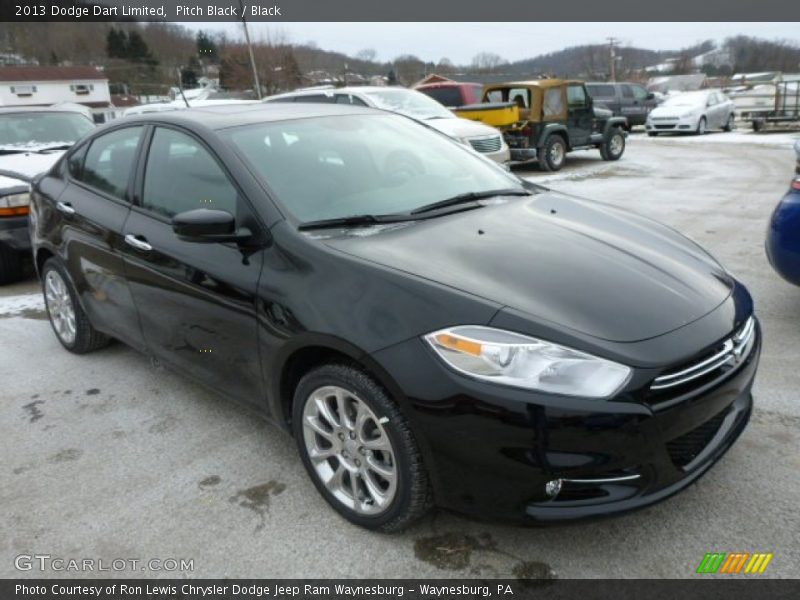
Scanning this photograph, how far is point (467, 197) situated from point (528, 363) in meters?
1.34

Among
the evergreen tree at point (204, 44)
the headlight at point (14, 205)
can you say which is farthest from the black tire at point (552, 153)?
the evergreen tree at point (204, 44)

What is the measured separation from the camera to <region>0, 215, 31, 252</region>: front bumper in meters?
5.97

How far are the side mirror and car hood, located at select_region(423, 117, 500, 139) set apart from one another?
8.45 meters

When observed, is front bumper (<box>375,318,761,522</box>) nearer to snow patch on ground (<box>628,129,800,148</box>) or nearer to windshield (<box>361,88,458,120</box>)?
windshield (<box>361,88,458,120</box>)

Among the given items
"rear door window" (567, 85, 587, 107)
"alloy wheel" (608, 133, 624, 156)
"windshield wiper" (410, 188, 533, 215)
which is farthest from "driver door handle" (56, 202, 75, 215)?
"alloy wheel" (608, 133, 624, 156)

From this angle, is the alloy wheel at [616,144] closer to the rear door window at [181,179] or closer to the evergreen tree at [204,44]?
the rear door window at [181,179]

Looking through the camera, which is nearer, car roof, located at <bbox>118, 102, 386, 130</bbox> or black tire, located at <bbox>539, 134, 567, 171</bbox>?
car roof, located at <bbox>118, 102, 386, 130</bbox>

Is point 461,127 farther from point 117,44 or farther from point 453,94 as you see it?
Answer: point 117,44

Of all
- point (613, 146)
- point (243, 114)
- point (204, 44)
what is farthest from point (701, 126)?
point (204, 44)

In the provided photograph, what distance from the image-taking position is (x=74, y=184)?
13.5 ft

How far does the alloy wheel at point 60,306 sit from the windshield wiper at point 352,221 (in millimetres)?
2402

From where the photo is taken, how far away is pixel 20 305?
5.70m

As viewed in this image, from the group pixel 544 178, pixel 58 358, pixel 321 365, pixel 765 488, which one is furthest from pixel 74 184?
pixel 544 178

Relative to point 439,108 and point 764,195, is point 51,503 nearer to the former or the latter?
point 764,195
